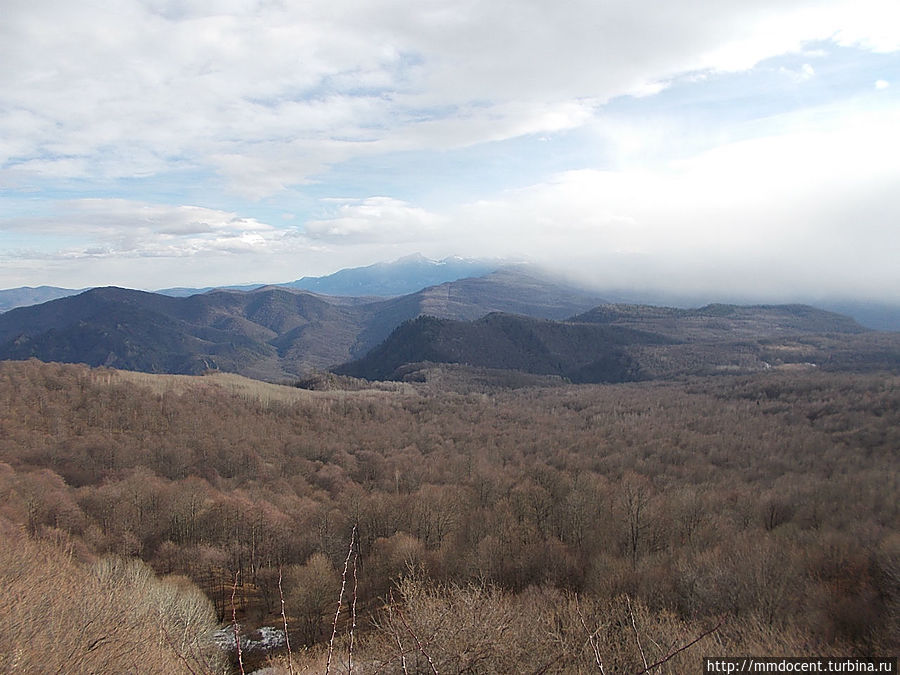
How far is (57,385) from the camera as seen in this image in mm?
97000

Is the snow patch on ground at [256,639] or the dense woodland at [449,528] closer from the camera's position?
the dense woodland at [449,528]

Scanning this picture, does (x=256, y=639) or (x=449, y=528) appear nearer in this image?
(x=256, y=639)

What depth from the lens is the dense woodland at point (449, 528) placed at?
61.1 feet

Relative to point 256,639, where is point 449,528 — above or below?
above

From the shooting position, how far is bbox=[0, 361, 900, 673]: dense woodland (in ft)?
61.1

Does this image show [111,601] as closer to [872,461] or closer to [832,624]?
[832,624]

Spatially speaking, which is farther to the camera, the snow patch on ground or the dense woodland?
the snow patch on ground

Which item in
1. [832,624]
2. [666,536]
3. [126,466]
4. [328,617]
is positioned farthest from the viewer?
[126,466]

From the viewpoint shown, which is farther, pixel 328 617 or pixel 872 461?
pixel 872 461

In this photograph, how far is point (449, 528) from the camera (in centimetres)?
4656

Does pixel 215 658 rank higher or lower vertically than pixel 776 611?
lower

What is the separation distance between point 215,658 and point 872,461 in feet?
243

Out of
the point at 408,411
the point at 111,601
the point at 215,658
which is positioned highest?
the point at 111,601

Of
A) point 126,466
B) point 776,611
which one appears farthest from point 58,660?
point 126,466
